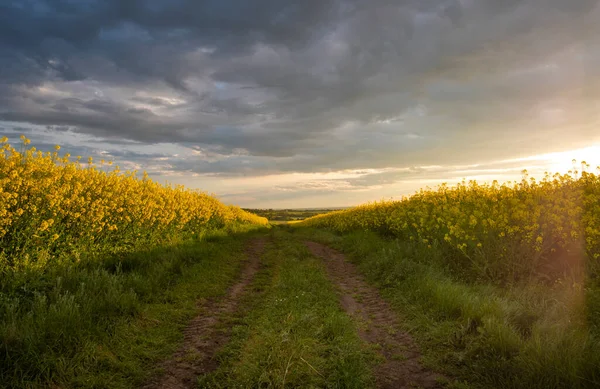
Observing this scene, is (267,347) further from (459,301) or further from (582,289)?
(582,289)

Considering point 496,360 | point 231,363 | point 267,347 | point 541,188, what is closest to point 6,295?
point 231,363

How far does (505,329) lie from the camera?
5.22 m

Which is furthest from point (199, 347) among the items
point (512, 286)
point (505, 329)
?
point (512, 286)

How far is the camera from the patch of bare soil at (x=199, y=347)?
4.91 m

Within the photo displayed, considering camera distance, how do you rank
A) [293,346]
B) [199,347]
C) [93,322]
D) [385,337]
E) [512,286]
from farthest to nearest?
[512,286] → [385,337] → [93,322] → [199,347] → [293,346]

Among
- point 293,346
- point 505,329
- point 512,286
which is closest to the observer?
point 505,329

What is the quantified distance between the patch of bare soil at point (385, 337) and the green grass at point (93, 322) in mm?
3463

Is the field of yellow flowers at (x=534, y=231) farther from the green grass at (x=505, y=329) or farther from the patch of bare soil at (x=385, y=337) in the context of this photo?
the patch of bare soil at (x=385, y=337)

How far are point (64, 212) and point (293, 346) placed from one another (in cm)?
700

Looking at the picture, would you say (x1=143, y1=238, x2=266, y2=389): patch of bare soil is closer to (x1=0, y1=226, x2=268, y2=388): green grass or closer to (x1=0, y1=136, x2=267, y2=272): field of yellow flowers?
(x1=0, y1=226, x2=268, y2=388): green grass

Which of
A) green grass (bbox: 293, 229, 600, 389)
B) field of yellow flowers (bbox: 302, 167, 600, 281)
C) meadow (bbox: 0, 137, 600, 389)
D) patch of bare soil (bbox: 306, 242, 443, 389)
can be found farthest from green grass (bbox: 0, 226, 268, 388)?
field of yellow flowers (bbox: 302, 167, 600, 281)

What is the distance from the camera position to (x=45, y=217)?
8.15m

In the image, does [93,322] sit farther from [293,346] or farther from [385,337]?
[385,337]

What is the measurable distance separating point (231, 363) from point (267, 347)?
0.60m
